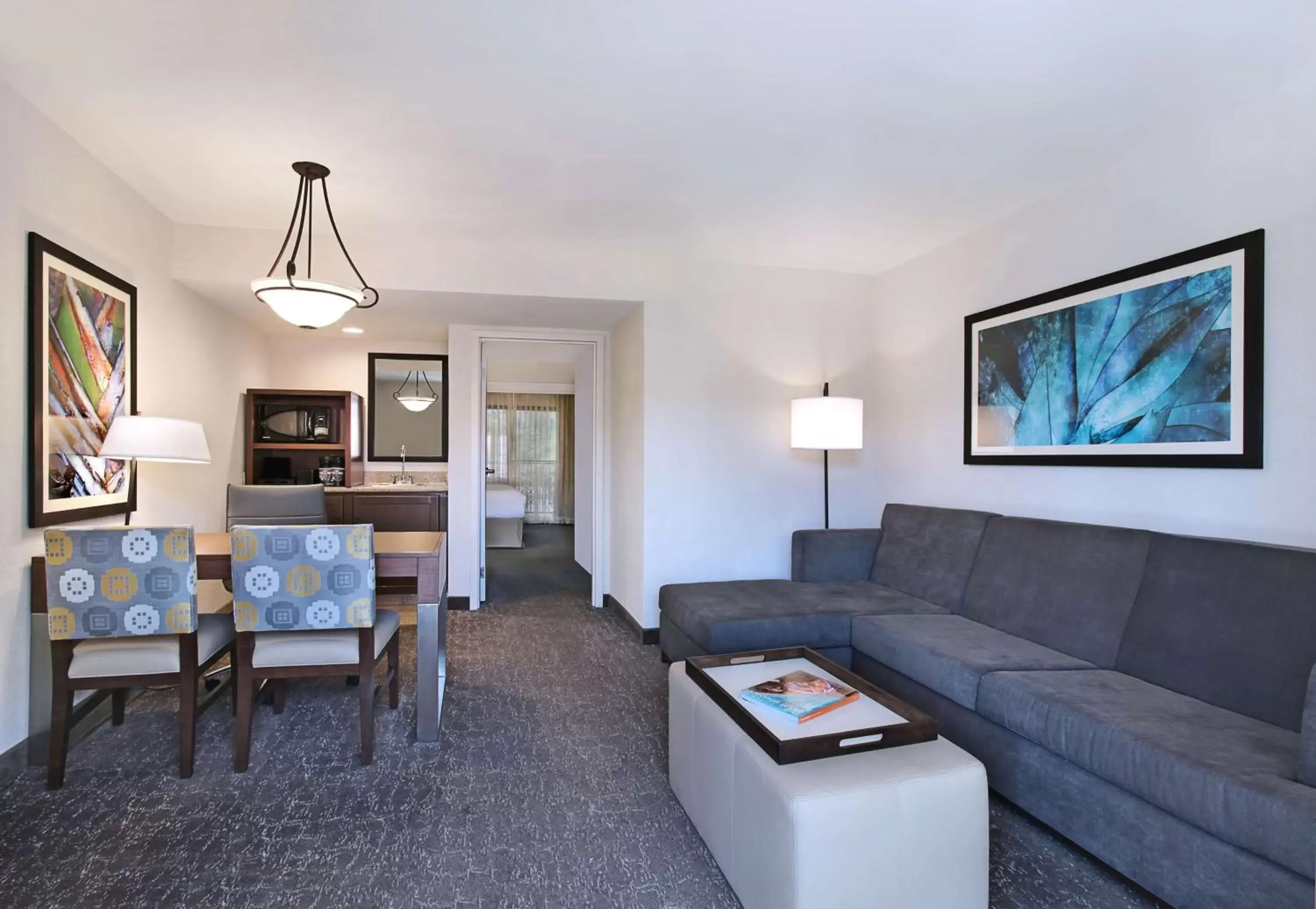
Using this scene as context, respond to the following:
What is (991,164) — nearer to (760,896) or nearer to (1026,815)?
(1026,815)

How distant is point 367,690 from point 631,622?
209 cm

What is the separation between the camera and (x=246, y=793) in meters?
2.20

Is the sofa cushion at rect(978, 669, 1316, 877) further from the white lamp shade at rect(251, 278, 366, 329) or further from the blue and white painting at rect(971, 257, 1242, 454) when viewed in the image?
the white lamp shade at rect(251, 278, 366, 329)

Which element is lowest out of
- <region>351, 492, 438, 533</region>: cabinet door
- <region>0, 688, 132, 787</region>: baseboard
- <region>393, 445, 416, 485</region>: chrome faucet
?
<region>0, 688, 132, 787</region>: baseboard

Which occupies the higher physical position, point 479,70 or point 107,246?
point 479,70

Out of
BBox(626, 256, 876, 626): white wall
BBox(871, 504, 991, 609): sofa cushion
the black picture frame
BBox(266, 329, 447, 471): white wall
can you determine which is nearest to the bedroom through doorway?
BBox(266, 329, 447, 471): white wall

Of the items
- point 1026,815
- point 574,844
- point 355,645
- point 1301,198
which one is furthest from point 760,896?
point 1301,198

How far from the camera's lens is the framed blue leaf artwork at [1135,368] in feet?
7.37

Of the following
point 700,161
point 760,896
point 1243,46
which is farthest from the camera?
point 700,161

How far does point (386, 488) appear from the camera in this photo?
203 inches

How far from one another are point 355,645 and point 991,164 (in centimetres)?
317

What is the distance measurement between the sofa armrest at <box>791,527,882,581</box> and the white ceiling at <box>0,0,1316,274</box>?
1743 millimetres

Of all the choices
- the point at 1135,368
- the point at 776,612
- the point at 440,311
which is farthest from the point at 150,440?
the point at 1135,368

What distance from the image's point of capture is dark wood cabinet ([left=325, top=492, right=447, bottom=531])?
495cm
